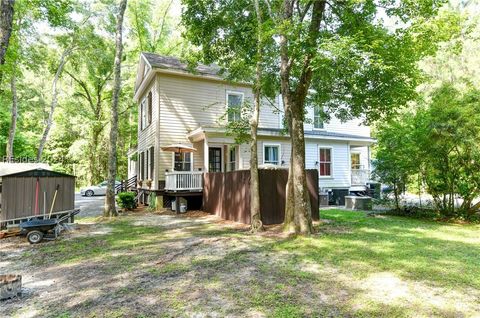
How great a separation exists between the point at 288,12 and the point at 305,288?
276 inches

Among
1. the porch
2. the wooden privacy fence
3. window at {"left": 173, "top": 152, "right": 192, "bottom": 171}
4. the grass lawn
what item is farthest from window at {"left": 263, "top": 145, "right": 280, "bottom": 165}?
the grass lawn

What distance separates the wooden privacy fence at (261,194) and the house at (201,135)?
2169 millimetres

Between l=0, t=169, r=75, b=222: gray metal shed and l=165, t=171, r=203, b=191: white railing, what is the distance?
387cm

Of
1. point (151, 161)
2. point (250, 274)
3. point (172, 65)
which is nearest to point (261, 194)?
point (250, 274)

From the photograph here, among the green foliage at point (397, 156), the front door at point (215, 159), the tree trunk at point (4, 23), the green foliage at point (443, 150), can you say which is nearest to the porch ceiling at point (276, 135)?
the front door at point (215, 159)

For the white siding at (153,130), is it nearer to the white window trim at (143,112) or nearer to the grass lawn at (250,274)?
the white window trim at (143,112)

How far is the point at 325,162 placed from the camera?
1780cm

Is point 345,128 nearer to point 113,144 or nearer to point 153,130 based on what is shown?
point 153,130

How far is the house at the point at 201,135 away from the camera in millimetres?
13820

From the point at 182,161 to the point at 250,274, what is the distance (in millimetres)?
10171

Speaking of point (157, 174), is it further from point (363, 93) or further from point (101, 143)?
point (101, 143)

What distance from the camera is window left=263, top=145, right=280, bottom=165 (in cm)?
1566

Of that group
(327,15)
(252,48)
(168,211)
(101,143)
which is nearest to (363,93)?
(327,15)

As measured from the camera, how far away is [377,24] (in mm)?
7957
